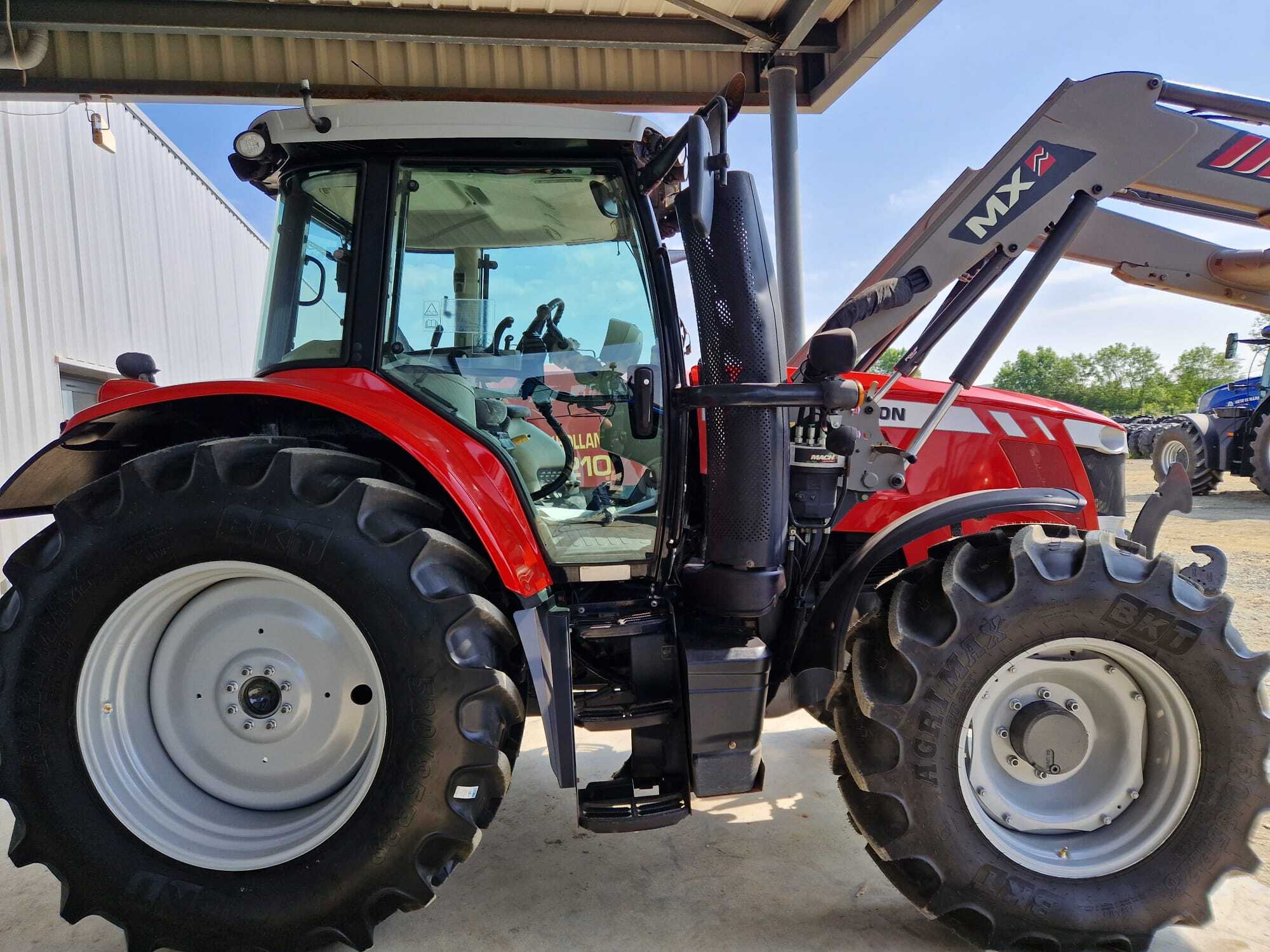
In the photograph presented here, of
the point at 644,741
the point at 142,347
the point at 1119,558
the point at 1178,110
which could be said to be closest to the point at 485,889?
the point at 644,741

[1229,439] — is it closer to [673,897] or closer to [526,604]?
[673,897]

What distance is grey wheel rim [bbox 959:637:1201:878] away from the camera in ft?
6.76

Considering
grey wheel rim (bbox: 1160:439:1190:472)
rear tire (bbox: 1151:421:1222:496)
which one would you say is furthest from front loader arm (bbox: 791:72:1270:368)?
grey wheel rim (bbox: 1160:439:1190:472)

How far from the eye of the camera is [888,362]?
3.74 m

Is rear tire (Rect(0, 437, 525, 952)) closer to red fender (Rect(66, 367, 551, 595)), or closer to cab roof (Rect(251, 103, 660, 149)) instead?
red fender (Rect(66, 367, 551, 595))

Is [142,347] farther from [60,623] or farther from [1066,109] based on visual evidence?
[1066,109]

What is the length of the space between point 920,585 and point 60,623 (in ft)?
7.24

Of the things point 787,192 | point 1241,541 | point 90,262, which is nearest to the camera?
point 787,192

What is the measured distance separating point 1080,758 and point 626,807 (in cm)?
122

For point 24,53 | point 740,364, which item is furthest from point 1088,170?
point 24,53

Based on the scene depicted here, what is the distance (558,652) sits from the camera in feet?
6.95

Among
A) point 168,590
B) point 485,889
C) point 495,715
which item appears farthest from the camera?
point 485,889

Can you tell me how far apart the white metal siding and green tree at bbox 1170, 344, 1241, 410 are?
50697 millimetres

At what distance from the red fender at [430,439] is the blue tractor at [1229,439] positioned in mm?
10672
